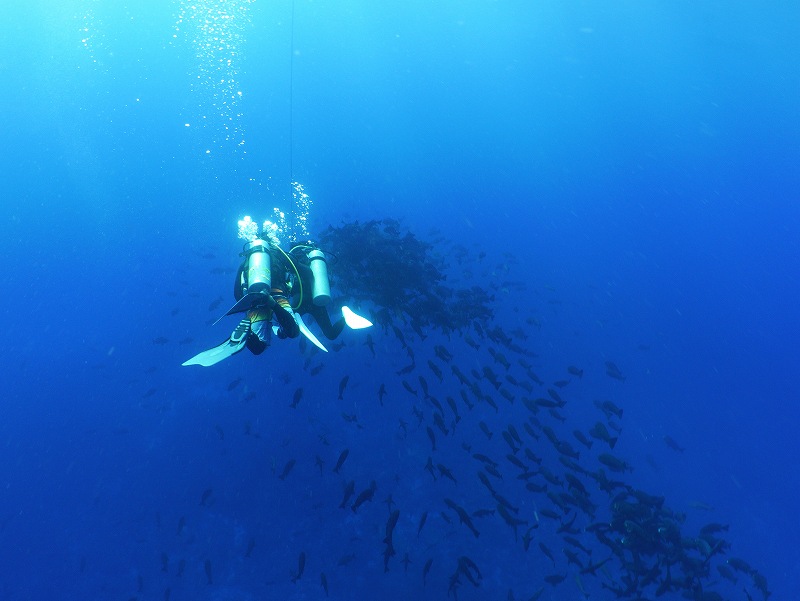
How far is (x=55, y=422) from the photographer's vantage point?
1964cm

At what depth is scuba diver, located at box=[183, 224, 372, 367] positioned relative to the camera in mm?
4340

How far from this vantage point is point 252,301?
14.6 ft

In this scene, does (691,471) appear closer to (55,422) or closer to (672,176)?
(55,422)

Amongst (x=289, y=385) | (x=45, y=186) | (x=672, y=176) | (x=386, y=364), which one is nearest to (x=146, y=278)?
(x=289, y=385)

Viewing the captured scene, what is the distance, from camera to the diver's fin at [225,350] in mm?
4123

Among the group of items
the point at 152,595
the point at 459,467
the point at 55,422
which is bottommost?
the point at 152,595

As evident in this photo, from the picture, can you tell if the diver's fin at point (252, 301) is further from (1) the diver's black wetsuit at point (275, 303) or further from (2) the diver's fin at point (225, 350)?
(2) the diver's fin at point (225, 350)

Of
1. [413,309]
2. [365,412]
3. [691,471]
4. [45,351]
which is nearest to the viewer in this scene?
[413,309]

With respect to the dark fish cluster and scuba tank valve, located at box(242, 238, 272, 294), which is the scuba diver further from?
the dark fish cluster

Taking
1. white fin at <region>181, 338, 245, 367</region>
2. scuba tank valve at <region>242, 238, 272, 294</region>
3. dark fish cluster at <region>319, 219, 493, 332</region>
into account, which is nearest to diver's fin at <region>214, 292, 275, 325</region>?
scuba tank valve at <region>242, 238, 272, 294</region>

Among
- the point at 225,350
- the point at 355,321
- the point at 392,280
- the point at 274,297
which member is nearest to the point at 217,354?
the point at 225,350

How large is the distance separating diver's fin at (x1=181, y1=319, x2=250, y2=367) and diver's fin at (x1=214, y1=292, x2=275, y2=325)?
0.17 metres

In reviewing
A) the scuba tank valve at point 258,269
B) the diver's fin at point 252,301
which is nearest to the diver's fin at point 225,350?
the diver's fin at point 252,301

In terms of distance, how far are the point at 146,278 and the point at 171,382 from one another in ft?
40.6
